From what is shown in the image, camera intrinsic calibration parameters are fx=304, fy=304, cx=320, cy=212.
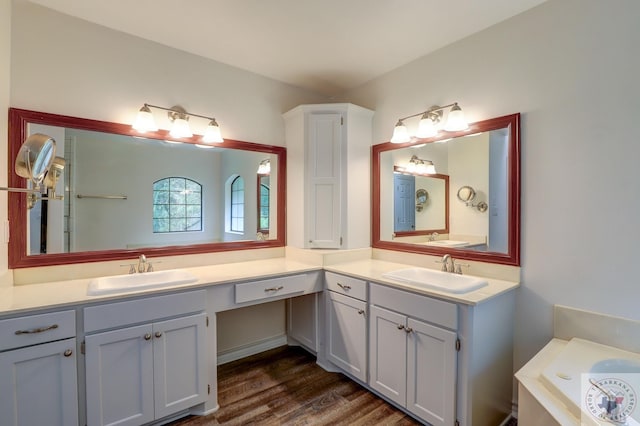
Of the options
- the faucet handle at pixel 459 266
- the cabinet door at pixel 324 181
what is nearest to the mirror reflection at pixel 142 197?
the cabinet door at pixel 324 181

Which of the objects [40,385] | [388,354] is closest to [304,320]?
[388,354]

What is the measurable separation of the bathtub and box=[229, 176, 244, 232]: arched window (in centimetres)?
214

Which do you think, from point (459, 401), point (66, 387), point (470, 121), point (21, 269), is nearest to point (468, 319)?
point (459, 401)

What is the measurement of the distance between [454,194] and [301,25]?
163 centimetres

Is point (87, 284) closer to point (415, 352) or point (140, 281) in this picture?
point (140, 281)

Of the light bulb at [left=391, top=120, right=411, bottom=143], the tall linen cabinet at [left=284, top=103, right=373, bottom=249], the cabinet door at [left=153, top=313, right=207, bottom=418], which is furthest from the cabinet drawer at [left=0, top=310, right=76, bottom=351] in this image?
the light bulb at [left=391, top=120, right=411, bottom=143]

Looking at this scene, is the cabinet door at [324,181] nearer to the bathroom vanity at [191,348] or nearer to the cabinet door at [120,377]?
the bathroom vanity at [191,348]

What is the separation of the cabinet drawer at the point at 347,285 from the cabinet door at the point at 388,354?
0.13 m

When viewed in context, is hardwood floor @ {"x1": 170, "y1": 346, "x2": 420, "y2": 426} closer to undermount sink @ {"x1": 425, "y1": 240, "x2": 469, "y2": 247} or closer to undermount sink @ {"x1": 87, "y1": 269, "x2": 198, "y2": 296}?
undermount sink @ {"x1": 87, "y1": 269, "x2": 198, "y2": 296}

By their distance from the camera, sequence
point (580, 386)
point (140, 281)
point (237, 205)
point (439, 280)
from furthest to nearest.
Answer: point (237, 205), point (439, 280), point (140, 281), point (580, 386)

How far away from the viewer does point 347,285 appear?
2.23 metres

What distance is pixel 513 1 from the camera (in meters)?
1.80

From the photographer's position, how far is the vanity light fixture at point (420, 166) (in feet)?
8.07

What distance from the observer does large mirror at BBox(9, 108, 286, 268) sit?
187cm
